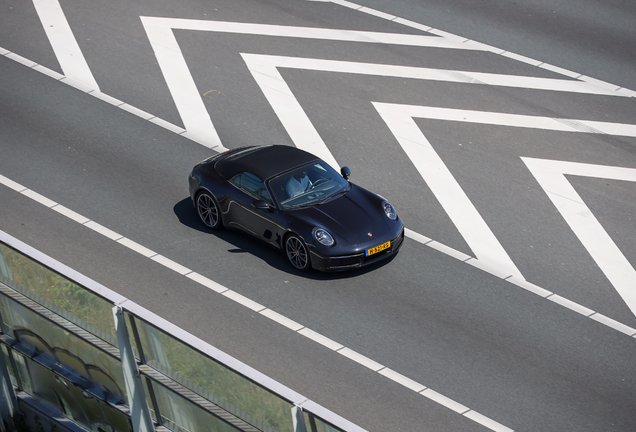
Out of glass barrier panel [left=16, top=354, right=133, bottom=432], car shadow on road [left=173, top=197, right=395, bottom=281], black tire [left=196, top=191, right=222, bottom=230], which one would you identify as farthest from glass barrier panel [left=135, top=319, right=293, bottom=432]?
black tire [left=196, top=191, right=222, bottom=230]

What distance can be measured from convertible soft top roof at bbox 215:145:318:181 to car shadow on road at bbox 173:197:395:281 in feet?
3.16

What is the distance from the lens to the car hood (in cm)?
1148

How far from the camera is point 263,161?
491 inches

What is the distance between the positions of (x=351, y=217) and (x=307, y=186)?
94 centimetres

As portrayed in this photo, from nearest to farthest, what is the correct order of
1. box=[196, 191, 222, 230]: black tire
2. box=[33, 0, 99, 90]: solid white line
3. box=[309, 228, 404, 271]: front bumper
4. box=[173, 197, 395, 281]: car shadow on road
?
box=[309, 228, 404, 271]: front bumper → box=[173, 197, 395, 281]: car shadow on road → box=[196, 191, 222, 230]: black tire → box=[33, 0, 99, 90]: solid white line

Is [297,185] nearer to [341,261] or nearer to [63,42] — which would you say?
[341,261]

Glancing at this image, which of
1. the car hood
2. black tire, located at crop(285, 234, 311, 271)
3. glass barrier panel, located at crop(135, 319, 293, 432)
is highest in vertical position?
glass barrier panel, located at crop(135, 319, 293, 432)

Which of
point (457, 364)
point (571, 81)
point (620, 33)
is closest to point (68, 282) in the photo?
point (457, 364)

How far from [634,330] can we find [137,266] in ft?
23.6

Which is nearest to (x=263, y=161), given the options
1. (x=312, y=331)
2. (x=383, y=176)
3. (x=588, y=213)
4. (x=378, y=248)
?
(x=378, y=248)

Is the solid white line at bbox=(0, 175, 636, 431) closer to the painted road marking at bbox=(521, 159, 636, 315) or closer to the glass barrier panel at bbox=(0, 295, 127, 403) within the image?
the painted road marking at bbox=(521, 159, 636, 315)

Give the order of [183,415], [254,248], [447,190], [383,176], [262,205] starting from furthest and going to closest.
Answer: [383,176]
[447,190]
[254,248]
[262,205]
[183,415]

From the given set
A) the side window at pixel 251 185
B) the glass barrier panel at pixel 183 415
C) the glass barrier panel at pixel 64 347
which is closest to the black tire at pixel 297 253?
the side window at pixel 251 185

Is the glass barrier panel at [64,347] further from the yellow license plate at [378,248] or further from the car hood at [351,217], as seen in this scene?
the yellow license plate at [378,248]
